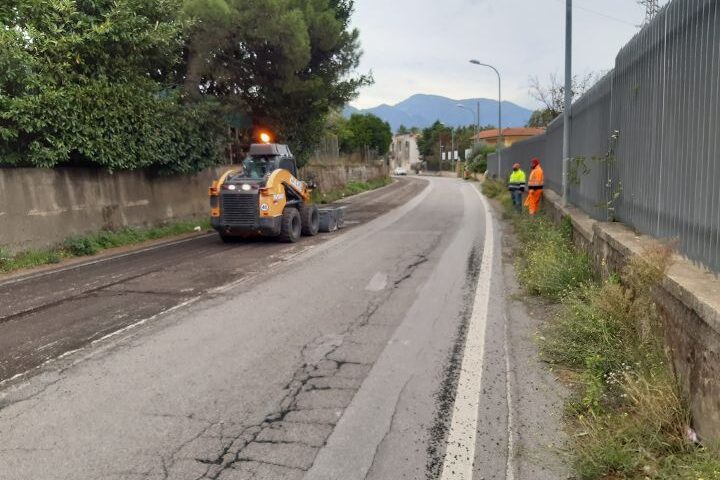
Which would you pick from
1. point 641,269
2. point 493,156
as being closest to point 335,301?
point 641,269

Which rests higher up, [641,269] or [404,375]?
[641,269]

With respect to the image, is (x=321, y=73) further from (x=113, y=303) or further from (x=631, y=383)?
(x=631, y=383)

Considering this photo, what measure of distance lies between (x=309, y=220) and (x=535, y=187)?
6.37m

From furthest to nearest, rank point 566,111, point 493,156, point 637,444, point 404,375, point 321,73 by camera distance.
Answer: point 493,156
point 321,73
point 566,111
point 404,375
point 637,444

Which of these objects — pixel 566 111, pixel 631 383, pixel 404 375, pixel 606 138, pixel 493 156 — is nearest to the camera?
pixel 631 383

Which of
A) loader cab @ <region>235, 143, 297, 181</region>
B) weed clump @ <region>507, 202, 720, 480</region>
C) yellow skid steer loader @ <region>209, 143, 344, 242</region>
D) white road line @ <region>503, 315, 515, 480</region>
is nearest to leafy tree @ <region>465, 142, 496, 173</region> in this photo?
yellow skid steer loader @ <region>209, 143, 344, 242</region>

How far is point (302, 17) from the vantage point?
16.9 m

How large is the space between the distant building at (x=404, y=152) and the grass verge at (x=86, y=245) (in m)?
109

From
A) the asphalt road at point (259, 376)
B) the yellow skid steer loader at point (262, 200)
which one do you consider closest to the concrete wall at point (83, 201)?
the asphalt road at point (259, 376)

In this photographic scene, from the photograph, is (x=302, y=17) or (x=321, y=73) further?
(x=321, y=73)

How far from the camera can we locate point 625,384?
13.6 ft

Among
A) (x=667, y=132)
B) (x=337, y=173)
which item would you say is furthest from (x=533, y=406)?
(x=337, y=173)

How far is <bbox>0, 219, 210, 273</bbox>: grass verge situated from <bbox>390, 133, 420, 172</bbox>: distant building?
356ft

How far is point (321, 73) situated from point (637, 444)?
736 inches
